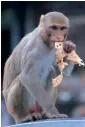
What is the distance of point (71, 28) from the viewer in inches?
126

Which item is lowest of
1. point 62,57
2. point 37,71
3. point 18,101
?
point 18,101

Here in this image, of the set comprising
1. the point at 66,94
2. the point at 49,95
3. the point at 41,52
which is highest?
the point at 41,52

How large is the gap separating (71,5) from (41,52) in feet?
4.15

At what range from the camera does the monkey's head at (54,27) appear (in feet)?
6.84

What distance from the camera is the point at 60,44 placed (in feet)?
6.53

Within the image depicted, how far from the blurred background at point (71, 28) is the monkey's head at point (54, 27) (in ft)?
3.01

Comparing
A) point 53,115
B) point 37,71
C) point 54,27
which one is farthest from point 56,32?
point 53,115

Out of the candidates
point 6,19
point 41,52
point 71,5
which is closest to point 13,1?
point 6,19

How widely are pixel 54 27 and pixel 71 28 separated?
1.07m

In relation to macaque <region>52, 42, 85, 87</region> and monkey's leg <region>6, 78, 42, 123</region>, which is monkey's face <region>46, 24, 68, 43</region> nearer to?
macaque <region>52, 42, 85, 87</region>

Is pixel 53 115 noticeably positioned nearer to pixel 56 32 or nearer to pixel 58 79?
→ pixel 58 79

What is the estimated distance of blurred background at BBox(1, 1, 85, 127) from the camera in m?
3.17

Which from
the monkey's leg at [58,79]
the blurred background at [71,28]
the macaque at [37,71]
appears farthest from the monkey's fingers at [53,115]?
the blurred background at [71,28]

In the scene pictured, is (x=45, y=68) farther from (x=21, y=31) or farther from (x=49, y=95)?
(x=21, y=31)
